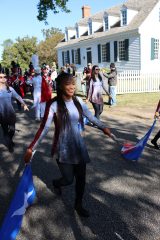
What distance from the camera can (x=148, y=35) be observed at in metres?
24.9

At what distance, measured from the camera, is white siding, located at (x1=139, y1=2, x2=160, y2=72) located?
24.6 m

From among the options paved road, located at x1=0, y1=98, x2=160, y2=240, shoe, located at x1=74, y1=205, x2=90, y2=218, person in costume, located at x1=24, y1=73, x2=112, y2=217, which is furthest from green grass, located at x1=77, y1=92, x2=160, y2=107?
person in costume, located at x1=24, y1=73, x2=112, y2=217

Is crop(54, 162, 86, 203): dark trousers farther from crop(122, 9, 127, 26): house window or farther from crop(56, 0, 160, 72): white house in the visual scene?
crop(122, 9, 127, 26): house window

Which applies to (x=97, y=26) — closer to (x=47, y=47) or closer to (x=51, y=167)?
(x=47, y=47)

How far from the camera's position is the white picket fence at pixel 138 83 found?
57.6 feet

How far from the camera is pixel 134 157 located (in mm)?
6055

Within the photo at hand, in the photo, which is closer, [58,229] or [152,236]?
[152,236]

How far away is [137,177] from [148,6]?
24181 mm

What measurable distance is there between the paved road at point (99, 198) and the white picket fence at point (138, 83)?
10.6 metres

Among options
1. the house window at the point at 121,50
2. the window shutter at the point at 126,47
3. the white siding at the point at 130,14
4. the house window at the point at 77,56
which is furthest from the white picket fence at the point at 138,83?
the house window at the point at 77,56

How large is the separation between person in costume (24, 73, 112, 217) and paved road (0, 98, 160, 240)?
67 cm

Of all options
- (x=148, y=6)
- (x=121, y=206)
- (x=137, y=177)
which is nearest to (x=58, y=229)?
(x=121, y=206)

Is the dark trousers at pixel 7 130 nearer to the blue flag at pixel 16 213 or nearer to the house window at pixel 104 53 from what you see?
the blue flag at pixel 16 213

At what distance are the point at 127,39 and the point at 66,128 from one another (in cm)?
2356
